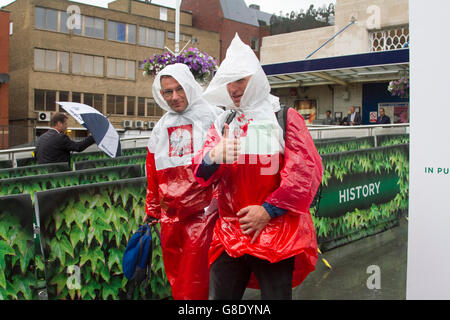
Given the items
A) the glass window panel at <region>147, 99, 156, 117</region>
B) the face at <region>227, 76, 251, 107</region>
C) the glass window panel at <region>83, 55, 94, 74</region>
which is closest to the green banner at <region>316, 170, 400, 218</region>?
the face at <region>227, 76, 251, 107</region>

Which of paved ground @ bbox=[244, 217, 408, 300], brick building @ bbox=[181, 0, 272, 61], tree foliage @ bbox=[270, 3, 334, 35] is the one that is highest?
brick building @ bbox=[181, 0, 272, 61]

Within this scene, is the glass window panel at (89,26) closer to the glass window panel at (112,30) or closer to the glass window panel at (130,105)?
the glass window panel at (112,30)

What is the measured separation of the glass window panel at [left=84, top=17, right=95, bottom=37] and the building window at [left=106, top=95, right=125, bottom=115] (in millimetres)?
5624

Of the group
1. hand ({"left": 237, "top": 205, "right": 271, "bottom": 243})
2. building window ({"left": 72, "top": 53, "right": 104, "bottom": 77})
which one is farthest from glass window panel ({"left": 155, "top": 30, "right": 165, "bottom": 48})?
hand ({"left": 237, "top": 205, "right": 271, "bottom": 243})

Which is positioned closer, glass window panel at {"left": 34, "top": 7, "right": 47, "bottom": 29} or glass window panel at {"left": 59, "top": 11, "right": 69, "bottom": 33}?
glass window panel at {"left": 34, "top": 7, "right": 47, "bottom": 29}

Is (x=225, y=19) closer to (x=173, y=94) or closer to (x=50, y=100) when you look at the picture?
(x=50, y=100)

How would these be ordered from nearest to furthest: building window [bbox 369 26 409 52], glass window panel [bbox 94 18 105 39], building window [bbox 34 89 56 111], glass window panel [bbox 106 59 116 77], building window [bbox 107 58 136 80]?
building window [bbox 369 26 409 52], building window [bbox 34 89 56 111], glass window panel [bbox 94 18 105 39], glass window panel [bbox 106 59 116 77], building window [bbox 107 58 136 80]

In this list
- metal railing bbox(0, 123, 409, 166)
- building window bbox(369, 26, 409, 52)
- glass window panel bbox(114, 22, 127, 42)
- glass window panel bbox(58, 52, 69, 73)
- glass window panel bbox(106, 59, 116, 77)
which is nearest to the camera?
metal railing bbox(0, 123, 409, 166)

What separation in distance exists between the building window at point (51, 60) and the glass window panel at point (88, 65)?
62.2 inches

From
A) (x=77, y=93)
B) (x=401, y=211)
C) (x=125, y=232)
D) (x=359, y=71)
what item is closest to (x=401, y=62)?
(x=359, y=71)

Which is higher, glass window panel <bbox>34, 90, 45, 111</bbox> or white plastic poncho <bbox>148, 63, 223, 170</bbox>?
glass window panel <bbox>34, 90, 45, 111</bbox>

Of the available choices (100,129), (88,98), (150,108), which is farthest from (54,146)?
(150,108)

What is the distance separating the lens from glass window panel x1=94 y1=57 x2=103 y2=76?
133 feet

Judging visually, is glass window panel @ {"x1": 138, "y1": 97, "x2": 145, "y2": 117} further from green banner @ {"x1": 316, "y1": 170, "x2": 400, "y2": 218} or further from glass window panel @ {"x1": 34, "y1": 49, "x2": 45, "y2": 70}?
green banner @ {"x1": 316, "y1": 170, "x2": 400, "y2": 218}
